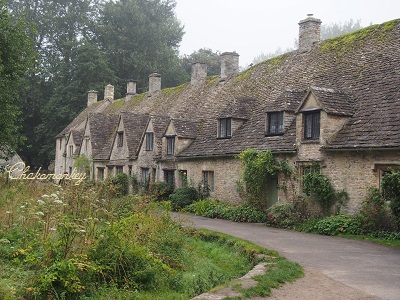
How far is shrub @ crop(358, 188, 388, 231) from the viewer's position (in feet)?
52.6

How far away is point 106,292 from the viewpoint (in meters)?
8.29

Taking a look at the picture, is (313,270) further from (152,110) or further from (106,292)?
(152,110)

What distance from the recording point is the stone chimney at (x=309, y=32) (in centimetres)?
2605

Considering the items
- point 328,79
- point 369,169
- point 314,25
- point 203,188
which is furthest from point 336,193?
point 314,25

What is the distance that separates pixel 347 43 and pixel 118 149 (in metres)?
18.4

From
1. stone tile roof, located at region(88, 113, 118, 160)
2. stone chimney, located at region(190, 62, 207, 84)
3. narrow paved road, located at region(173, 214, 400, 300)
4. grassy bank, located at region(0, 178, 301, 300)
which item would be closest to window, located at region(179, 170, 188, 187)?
narrow paved road, located at region(173, 214, 400, 300)

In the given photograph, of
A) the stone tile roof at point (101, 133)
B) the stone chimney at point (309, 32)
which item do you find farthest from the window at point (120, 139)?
the stone chimney at point (309, 32)

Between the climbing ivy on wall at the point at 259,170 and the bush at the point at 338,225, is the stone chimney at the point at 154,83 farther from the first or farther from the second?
the bush at the point at 338,225

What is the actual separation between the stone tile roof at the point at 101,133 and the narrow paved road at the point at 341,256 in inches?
862

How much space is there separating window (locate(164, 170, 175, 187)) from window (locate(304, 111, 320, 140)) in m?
11.3

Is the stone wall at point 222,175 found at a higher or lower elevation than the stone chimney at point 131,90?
lower

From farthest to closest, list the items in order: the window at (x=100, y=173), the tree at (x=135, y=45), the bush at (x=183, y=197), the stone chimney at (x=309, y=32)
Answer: the tree at (x=135, y=45) < the window at (x=100, y=173) < the stone chimney at (x=309, y=32) < the bush at (x=183, y=197)

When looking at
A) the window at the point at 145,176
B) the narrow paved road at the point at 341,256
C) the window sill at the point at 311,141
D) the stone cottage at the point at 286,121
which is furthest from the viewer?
the window at the point at 145,176

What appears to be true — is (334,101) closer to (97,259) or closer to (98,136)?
(97,259)
